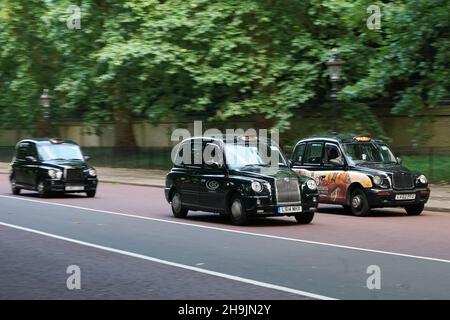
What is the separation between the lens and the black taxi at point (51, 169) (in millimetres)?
21703

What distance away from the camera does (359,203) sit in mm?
17109

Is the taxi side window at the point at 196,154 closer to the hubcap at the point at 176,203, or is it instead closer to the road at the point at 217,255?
the hubcap at the point at 176,203

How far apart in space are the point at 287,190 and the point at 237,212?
1075 mm

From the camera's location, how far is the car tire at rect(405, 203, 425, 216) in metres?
17.4

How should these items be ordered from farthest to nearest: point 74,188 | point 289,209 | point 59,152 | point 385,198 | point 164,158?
1. point 164,158
2. point 59,152
3. point 74,188
4. point 385,198
5. point 289,209

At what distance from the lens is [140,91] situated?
108ft

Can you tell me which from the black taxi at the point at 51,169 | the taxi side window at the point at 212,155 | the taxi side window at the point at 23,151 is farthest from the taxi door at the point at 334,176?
the taxi side window at the point at 23,151

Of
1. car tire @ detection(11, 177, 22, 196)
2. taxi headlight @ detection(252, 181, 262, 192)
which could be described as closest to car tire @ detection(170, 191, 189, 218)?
taxi headlight @ detection(252, 181, 262, 192)

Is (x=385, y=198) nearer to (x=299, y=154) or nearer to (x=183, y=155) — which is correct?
(x=299, y=154)

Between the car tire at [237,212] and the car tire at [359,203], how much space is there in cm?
359

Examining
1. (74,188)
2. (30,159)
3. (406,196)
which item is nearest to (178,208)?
(406,196)
